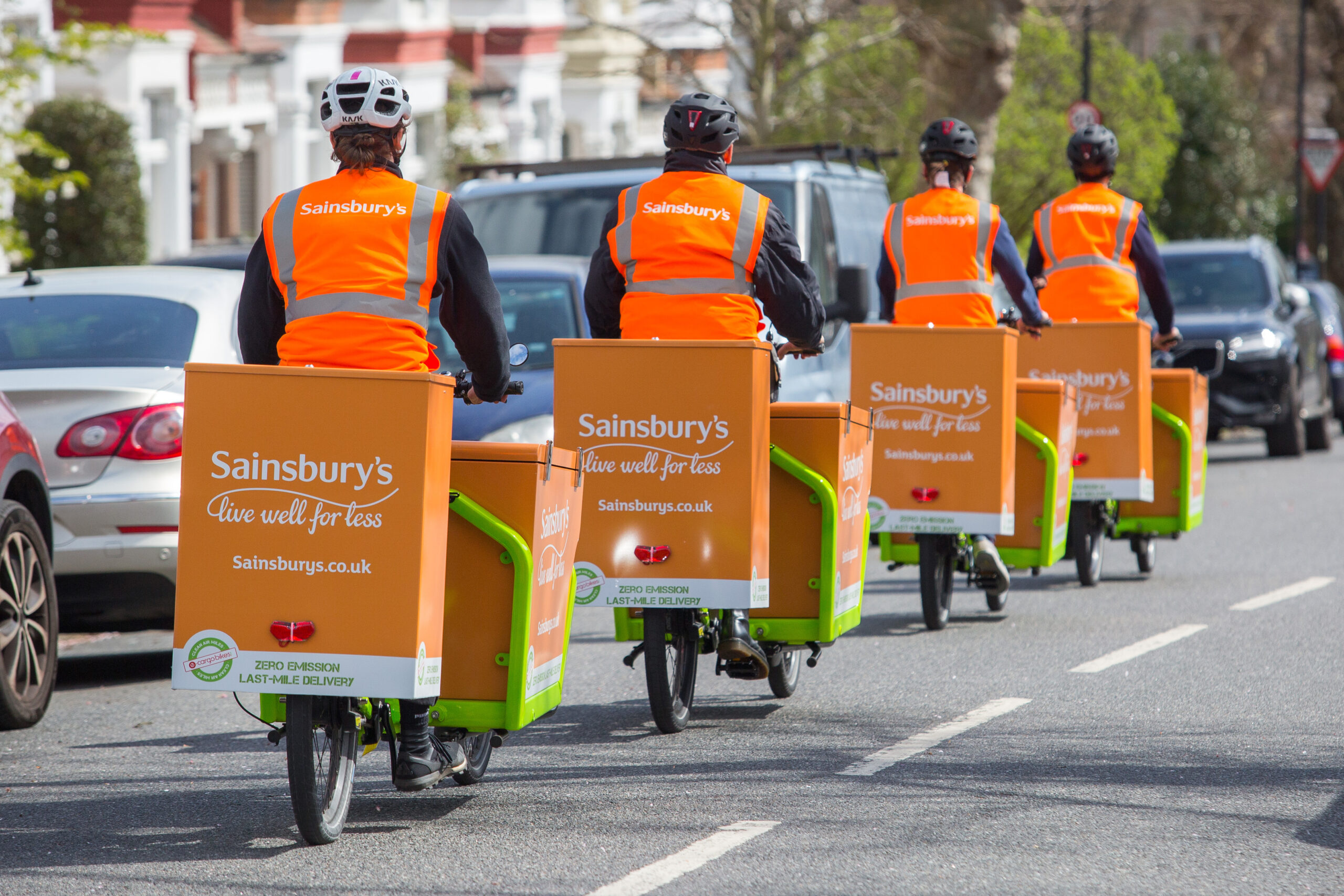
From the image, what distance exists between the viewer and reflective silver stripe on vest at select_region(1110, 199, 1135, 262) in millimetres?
10594

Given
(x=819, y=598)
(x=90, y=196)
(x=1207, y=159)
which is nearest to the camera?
(x=819, y=598)

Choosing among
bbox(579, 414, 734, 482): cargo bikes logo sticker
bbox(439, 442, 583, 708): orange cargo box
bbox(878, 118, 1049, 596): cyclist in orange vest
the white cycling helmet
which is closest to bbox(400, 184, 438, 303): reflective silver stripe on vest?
the white cycling helmet

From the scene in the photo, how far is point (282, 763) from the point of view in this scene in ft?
21.9

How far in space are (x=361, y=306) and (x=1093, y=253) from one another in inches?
234

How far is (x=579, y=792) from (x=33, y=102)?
16.1m

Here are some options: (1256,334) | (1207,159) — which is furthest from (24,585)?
(1207,159)

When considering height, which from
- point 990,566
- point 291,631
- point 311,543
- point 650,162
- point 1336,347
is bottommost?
point 990,566

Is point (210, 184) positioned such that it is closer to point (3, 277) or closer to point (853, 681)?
point (3, 277)

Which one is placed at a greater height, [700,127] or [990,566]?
[700,127]

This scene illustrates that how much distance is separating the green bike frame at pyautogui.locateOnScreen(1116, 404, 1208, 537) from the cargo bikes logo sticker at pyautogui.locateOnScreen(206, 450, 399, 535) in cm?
630

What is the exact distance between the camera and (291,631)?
5.31 metres

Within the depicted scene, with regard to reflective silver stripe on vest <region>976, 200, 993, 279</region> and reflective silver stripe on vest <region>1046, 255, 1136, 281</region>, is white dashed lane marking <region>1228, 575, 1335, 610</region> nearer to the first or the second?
reflective silver stripe on vest <region>1046, 255, 1136, 281</region>

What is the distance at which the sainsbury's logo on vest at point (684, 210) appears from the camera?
6988 millimetres

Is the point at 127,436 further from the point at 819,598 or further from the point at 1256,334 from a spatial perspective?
the point at 1256,334
